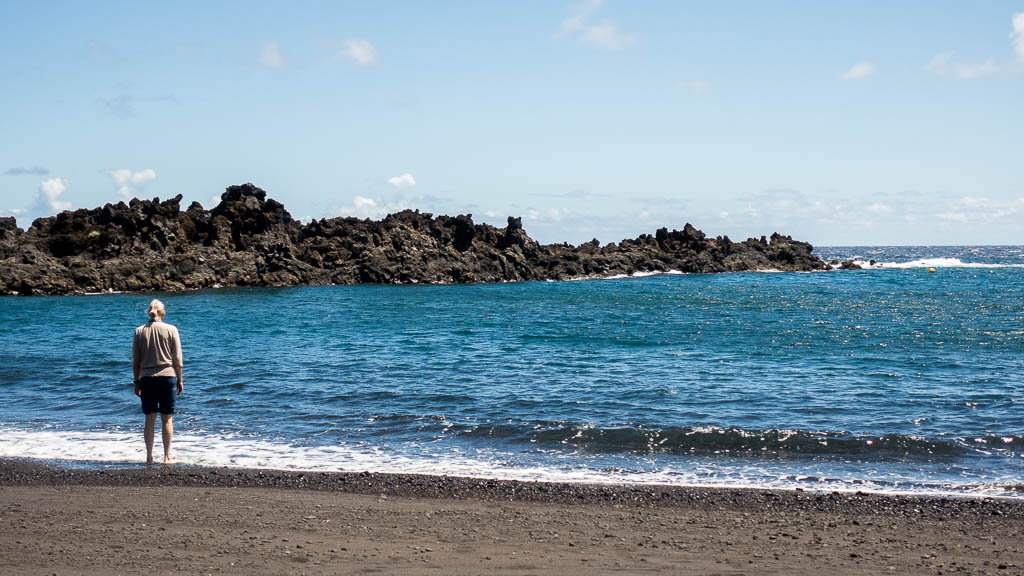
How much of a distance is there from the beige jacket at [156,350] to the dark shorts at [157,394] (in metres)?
0.08

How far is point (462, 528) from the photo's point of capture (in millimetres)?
7281

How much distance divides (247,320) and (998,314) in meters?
33.4

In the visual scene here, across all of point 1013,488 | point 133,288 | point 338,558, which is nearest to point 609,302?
point 133,288

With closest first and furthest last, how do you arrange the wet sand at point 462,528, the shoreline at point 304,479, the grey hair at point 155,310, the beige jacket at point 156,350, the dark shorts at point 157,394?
the wet sand at point 462,528
the shoreline at point 304,479
the grey hair at point 155,310
the beige jacket at point 156,350
the dark shorts at point 157,394

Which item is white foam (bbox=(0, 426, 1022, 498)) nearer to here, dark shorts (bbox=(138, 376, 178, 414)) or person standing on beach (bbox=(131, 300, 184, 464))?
person standing on beach (bbox=(131, 300, 184, 464))

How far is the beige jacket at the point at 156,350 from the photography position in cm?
1034

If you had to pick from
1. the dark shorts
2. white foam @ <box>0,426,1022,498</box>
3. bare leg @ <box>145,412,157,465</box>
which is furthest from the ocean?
the dark shorts

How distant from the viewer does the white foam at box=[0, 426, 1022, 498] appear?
962cm

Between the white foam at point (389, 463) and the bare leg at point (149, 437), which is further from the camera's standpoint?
the bare leg at point (149, 437)

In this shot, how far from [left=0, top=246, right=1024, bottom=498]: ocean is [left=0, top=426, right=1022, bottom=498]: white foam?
0.05 m

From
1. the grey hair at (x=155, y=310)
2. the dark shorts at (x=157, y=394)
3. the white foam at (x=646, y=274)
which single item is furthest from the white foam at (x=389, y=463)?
the white foam at (x=646, y=274)

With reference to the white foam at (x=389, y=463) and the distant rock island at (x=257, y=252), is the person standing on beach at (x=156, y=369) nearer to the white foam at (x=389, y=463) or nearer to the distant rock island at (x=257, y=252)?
the white foam at (x=389, y=463)

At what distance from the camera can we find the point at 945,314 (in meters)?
36.3

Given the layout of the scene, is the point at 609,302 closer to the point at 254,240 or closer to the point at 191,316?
the point at 191,316
